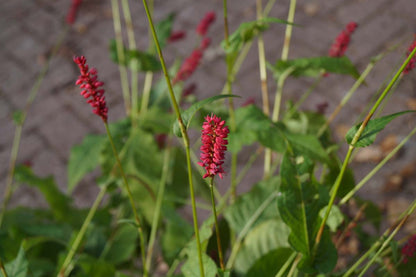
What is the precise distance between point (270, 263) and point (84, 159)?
0.62 m

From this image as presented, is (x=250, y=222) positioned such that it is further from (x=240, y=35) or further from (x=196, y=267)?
(x=240, y=35)

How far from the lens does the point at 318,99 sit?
2.97 m

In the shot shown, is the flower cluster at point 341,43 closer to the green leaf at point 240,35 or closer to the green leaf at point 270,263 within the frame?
the green leaf at point 240,35

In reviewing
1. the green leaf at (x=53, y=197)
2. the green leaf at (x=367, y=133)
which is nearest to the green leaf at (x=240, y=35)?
the green leaf at (x=367, y=133)

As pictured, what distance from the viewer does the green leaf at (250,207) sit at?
107cm

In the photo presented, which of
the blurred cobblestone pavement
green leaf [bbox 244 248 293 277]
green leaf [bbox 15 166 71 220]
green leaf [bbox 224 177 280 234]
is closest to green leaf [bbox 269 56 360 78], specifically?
green leaf [bbox 224 177 280 234]

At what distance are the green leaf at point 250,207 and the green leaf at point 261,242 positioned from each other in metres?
0.04

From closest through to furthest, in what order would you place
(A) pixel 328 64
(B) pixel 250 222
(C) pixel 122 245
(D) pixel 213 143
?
(D) pixel 213 143, (A) pixel 328 64, (B) pixel 250 222, (C) pixel 122 245

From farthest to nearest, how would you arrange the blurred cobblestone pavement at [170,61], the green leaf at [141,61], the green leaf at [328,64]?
the blurred cobblestone pavement at [170,61] → the green leaf at [141,61] → the green leaf at [328,64]

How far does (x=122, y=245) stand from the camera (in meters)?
1.27

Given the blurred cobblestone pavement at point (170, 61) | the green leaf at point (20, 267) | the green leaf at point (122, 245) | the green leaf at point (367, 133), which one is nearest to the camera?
the green leaf at point (367, 133)

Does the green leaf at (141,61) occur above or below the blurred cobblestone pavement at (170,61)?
below

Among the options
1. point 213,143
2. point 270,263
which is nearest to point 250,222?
point 270,263

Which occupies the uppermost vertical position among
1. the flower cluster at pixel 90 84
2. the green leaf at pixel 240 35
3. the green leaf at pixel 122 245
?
the green leaf at pixel 240 35
